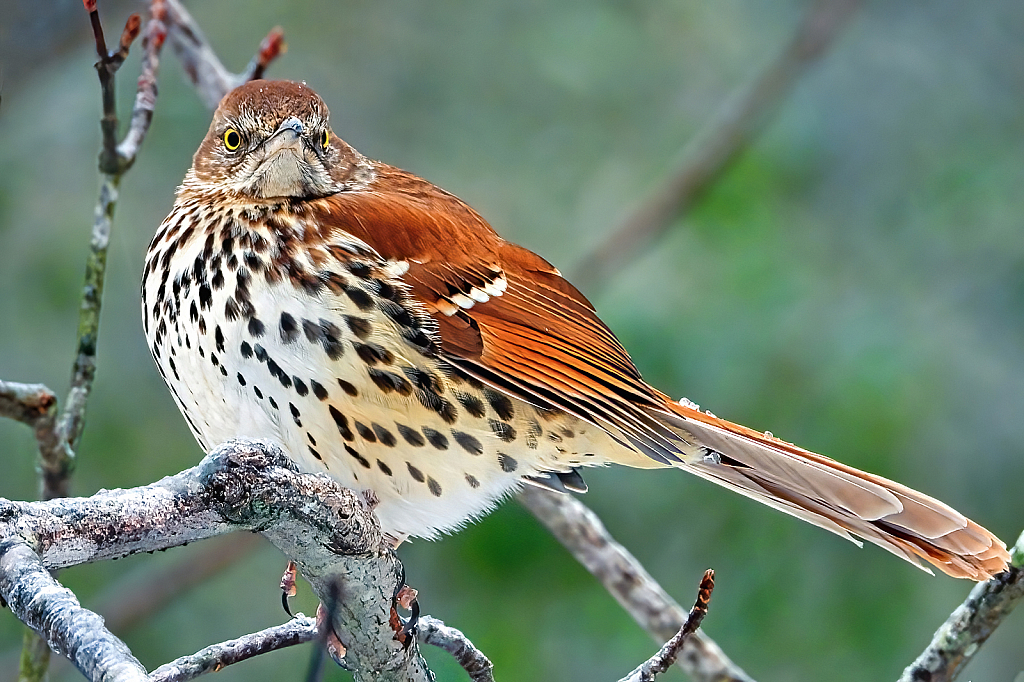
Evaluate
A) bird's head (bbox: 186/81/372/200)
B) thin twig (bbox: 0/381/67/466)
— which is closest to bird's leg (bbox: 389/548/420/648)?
thin twig (bbox: 0/381/67/466)

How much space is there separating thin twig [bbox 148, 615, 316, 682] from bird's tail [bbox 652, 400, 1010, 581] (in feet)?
3.64

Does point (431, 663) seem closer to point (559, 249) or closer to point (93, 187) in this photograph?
point (559, 249)

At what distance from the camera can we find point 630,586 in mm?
3564

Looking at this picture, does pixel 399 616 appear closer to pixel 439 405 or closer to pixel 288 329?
pixel 439 405

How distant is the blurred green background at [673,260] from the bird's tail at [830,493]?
1.26 m

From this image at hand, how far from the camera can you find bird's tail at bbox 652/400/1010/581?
283 centimetres

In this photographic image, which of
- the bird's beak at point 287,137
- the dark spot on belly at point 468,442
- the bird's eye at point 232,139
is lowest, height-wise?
the dark spot on belly at point 468,442

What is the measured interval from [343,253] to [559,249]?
2.89m

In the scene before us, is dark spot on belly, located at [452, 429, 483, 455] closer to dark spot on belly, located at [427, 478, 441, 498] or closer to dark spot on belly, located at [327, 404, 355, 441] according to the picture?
dark spot on belly, located at [427, 478, 441, 498]

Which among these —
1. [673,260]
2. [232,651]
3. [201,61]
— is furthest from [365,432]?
[673,260]

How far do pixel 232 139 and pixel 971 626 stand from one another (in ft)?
7.45

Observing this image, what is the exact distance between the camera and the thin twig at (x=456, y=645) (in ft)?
8.82

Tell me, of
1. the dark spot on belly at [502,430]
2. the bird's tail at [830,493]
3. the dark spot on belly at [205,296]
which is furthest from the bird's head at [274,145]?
the bird's tail at [830,493]

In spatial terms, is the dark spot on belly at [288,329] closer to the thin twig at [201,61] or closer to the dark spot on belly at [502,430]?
the dark spot on belly at [502,430]
